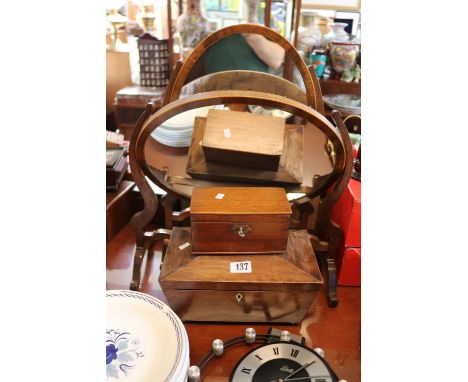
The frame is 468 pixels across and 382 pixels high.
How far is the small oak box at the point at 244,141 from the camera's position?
2.40 ft

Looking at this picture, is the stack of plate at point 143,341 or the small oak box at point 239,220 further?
the small oak box at point 239,220

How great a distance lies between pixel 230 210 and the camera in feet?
2.14

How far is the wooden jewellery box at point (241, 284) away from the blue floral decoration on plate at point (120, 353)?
115 mm

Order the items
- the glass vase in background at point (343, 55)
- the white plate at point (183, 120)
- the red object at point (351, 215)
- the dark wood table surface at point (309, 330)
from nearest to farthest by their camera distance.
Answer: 1. the dark wood table surface at point (309, 330)
2. the red object at point (351, 215)
3. the white plate at point (183, 120)
4. the glass vase in background at point (343, 55)

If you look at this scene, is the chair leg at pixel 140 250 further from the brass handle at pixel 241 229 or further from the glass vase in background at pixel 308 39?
the glass vase in background at pixel 308 39

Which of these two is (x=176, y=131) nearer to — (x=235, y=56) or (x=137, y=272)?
(x=137, y=272)

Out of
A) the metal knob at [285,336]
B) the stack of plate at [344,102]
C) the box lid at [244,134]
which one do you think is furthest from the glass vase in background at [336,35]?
the metal knob at [285,336]

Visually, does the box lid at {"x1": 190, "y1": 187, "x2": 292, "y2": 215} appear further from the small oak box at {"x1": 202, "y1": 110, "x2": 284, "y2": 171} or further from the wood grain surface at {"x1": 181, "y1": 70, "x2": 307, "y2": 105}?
the wood grain surface at {"x1": 181, "y1": 70, "x2": 307, "y2": 105}

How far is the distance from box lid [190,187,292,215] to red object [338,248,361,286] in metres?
0.21

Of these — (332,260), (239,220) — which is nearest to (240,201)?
(239,220)

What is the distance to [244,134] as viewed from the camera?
747 millimetres

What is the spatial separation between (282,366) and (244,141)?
400mm
